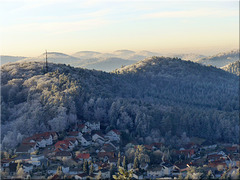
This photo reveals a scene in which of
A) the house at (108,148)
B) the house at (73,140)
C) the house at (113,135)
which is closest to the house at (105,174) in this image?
the house at (108,148)

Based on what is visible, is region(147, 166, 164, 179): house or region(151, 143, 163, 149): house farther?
region(151, 143, 163, 149): house

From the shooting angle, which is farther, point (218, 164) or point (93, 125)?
point (93, 125)

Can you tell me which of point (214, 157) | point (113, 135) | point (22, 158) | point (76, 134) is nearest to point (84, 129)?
point (76, 134)

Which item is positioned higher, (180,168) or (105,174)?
(105,174)

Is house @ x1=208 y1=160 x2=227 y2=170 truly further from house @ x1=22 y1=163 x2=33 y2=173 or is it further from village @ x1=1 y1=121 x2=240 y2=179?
house @ x1=22 y1=163 x2=33 y2=173

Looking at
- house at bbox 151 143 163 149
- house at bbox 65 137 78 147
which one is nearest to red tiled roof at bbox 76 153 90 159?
house at bbox 65 137 78 147

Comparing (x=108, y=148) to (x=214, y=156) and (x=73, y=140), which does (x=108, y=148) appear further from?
(x=214, y=156)

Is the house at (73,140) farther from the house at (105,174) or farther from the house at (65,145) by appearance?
the house at (105,174)

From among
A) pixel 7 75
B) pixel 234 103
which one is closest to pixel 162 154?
pixel 7 75

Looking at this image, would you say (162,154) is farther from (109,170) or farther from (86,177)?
(86,177)
